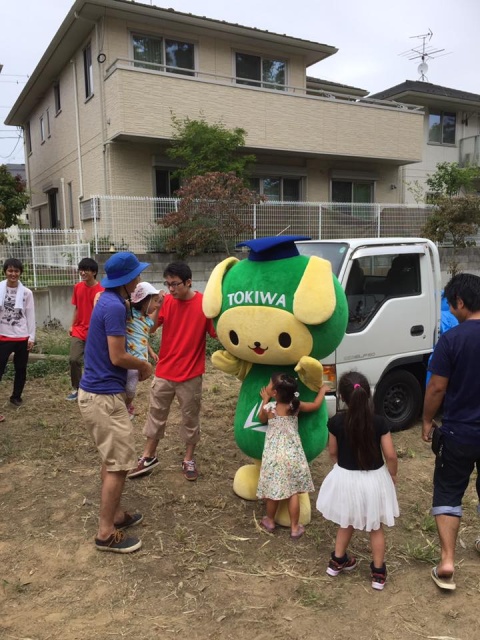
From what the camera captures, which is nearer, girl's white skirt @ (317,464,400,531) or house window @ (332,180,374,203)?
girl's white skirt @ (317,464,400,531)

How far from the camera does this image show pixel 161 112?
505 inches

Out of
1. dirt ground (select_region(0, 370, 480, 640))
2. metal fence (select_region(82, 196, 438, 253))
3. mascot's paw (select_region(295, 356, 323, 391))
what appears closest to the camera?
dirt ground (select_region(0, 370, 480, 640))

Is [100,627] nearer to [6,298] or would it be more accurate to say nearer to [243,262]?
[243,262]

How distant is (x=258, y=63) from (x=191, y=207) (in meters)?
7.22

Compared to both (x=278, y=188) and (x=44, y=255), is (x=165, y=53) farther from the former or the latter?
(x=44, y=255)

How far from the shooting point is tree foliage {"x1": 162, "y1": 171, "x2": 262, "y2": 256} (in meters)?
10.9

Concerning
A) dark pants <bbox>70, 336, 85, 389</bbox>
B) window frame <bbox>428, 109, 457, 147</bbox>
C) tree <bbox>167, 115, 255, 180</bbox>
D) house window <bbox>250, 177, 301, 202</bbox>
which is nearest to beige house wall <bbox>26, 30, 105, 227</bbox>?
tree <bbox>167, 115, 255, 180</bbox>

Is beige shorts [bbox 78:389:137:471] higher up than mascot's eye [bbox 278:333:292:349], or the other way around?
mascot's eye [bbox 278:333:292:349]

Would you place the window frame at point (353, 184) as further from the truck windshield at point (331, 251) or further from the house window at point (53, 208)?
the truck windshield at point (331, 251)

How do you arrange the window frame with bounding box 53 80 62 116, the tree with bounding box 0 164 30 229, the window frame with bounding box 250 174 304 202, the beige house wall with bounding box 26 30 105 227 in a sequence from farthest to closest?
the window frame with bounding box 53 80 62 116
the window frame with bounding box 250 174 304 202
the tree with bounding box 0 164 30 229
the beige house wall with bounding box 26 30 105 227

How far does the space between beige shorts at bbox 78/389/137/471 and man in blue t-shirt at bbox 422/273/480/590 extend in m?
1.91

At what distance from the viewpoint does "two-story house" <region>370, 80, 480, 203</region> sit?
19.6 meters

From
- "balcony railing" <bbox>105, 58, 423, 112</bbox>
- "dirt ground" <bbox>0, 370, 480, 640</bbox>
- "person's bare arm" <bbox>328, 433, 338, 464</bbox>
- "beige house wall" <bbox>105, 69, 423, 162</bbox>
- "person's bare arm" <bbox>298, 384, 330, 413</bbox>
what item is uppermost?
→ "balcony railing" <bbox>105, 58, 423, 112</bbox>

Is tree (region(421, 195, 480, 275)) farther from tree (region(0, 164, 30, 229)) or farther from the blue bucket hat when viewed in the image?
the blue bucket hat
